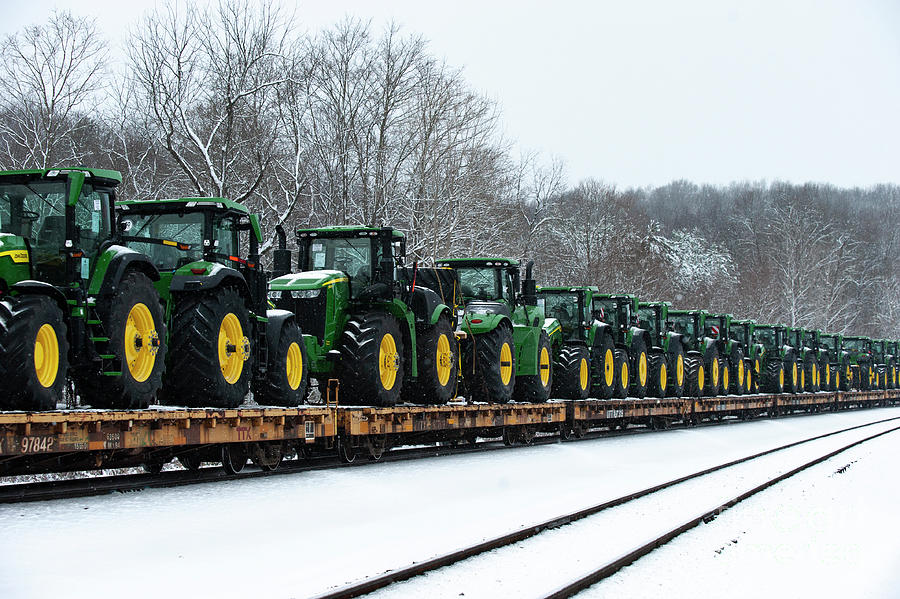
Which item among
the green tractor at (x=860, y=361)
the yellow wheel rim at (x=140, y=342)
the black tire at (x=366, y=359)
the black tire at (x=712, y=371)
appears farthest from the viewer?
the green tractor at (x=860, y=361)

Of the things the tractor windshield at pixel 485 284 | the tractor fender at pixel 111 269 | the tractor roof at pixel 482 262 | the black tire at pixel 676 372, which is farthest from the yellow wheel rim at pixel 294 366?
the black tire at pixel 676 372

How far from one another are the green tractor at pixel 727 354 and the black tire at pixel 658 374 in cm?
510

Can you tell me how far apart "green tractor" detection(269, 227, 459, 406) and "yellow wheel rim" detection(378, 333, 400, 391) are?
0.05 feet

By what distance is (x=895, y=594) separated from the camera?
713cm

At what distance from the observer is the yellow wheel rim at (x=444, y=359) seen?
1642cm

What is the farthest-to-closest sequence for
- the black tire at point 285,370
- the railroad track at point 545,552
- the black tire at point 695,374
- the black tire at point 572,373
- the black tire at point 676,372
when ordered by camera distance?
the black tire at point 695,374
the black tire at point 676,372
the black tire at point 572,373
the black tire at point 285,370
the railroad track at point 545,552

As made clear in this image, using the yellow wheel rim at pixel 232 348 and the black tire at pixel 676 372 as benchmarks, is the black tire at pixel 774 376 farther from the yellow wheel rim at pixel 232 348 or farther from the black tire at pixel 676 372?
the yellow wheel rim at pixel 232 348

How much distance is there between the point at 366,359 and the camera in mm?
14062

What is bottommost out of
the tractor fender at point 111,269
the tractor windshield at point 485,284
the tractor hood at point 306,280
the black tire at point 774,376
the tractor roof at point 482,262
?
the black tire at point 774,376

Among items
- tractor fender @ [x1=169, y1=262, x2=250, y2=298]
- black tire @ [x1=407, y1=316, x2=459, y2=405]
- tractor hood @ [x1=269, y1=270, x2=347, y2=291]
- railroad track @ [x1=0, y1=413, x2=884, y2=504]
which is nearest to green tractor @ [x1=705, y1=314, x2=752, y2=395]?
railroad track @ [x1=0, y1=413, x2=884, y2=504]

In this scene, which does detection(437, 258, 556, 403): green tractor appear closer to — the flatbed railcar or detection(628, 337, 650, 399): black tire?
the flatbed railcar

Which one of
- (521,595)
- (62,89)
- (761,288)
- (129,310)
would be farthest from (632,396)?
(761,288)

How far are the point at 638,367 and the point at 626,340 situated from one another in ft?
3.13

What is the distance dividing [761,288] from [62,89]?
5987 cm
